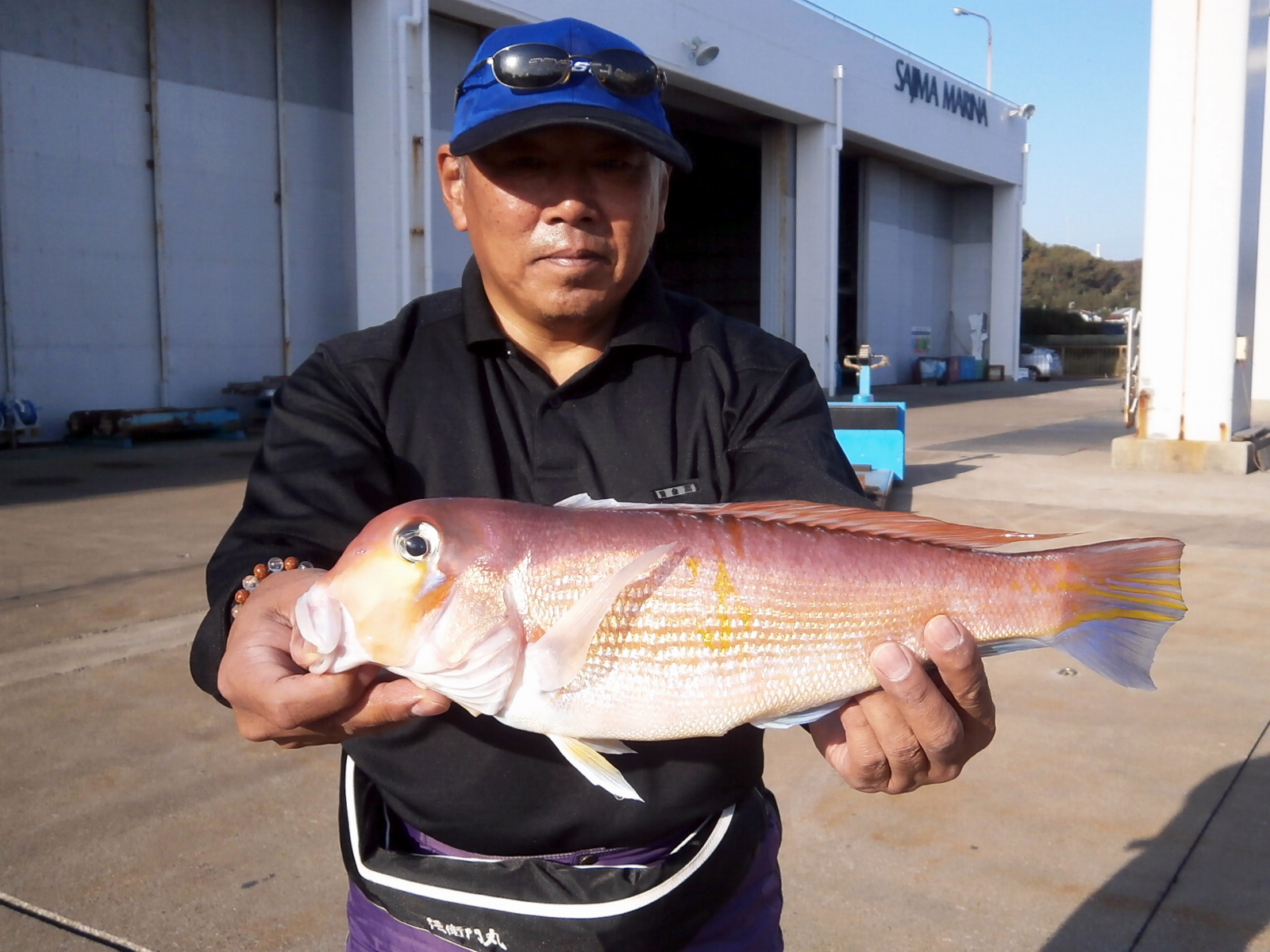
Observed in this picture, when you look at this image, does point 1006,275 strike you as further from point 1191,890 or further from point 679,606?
point 679,606

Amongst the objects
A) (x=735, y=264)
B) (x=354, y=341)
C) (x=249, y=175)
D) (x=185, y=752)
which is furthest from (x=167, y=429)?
(x=735, y=264)

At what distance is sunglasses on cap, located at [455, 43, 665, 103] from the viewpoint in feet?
5.31

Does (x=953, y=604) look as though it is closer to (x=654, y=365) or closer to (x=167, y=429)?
(x=654, y=365)

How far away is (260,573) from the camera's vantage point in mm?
1479

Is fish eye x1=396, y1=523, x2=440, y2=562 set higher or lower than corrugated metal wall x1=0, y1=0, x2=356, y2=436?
lower

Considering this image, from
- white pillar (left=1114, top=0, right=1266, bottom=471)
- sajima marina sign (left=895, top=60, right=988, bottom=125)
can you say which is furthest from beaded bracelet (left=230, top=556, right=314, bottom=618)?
sajima marina sign (left=895, top=60, right=988, bottom=125)

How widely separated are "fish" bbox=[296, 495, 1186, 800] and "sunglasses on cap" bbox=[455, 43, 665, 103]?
Result: 25.1 inches

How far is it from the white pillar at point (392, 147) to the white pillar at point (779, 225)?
10643 mm

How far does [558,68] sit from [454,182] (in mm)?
304

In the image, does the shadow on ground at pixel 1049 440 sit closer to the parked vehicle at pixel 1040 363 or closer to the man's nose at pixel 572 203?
the man's nose at pixel 572 203

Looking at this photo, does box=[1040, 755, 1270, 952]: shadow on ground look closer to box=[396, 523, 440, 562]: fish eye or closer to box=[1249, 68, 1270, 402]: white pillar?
box=[396, 523, 440, 562]: fish eye

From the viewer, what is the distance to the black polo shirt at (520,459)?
1580mm

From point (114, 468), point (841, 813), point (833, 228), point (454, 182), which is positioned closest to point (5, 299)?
point (114, 468)

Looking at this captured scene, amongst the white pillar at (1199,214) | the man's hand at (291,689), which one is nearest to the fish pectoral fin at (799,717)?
the man's hand at (291,689)
